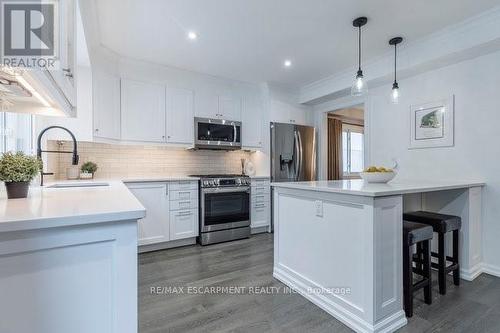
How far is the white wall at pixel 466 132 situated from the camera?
2.56m

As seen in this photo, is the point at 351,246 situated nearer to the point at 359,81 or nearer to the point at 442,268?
the point at 442,268

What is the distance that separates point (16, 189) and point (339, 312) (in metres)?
2.10

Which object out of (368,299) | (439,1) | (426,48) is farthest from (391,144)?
(368,299)

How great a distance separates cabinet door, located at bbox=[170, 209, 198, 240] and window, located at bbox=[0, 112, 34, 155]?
5.46 ft

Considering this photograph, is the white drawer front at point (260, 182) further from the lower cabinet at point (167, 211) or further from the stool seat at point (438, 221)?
the stool seat at point (438, 221)

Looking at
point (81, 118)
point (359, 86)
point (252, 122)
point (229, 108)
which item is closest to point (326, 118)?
point (252, 122)

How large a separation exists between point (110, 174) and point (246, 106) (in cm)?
→ 228

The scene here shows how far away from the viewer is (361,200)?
171 cm

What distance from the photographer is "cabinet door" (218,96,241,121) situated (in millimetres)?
4004

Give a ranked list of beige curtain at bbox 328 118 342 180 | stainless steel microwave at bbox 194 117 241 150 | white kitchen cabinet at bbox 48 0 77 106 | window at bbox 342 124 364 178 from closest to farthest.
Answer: white kitchen cabinet at bbox 48 0 77 106
stainless steel microwave at bbox 194 117 241 150
beige curtain at bbox 328 118 342 180
window at bbox 342 124 364 178

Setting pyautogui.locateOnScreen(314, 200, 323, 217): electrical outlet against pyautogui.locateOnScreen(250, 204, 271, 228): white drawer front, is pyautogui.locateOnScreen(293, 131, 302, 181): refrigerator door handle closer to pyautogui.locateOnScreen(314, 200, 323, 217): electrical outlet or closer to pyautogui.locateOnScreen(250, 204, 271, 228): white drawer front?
pyautogui.locateOnScreen(250, 204, 271, 228): white drawer front

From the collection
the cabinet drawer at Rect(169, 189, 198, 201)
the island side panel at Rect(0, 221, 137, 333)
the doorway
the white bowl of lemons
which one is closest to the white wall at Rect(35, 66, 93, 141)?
the cabinet drawer at Rect(169, 189, 198, 201)

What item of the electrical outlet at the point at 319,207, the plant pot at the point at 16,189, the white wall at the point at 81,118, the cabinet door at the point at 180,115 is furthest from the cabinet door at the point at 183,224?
the plant pot at the point at 16,189

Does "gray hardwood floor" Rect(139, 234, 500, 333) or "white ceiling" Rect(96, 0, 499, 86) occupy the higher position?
"white ceiling" Rect(96, 0, 499, 86)
